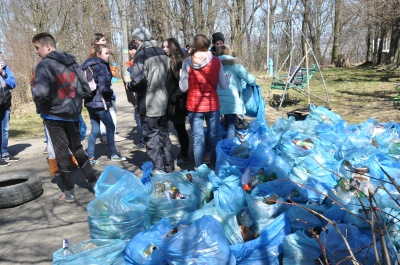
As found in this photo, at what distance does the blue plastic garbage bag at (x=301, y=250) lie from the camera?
2340mm

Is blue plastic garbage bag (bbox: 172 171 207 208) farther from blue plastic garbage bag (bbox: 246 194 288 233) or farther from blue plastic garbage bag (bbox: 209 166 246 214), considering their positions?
blue plastic garbage bag (bbox: 246 194 288 233)

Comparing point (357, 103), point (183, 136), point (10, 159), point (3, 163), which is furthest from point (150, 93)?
point (357, 103)

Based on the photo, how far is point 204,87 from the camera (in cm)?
412

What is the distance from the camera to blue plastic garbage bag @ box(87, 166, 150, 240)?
2793 millimetres

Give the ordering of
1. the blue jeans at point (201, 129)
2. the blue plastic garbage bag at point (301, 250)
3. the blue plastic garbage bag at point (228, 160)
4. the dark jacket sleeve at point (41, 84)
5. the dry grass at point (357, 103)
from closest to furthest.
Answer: the blue plastic garbage bag at point (301, 250) → the dark jacket sleeve at point (41, 84) → the blue plastic garbage bag at point (228, 160) → the blue jeans at point (201, 129) → the dry grass at point (357, 103)

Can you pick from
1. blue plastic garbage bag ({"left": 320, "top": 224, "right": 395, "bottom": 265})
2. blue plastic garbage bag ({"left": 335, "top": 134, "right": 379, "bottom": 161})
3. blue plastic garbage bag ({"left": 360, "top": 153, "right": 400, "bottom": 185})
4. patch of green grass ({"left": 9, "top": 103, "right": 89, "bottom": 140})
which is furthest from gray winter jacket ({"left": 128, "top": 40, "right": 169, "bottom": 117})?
patch of green grass ({"left": 9, "top": 103, "right": 89, "bottom": 140})

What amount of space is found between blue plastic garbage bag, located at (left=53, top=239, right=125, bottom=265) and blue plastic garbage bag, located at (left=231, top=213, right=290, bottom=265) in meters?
0.82

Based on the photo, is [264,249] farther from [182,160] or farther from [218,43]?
[218,43]

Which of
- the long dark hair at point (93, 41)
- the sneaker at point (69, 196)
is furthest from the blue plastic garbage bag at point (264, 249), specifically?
the long dark hair at point (93, 41)

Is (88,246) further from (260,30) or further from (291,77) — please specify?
(260,30)

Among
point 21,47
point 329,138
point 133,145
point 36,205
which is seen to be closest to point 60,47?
point 21,47

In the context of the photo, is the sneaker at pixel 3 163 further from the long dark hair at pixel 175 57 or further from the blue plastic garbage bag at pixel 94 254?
the blue plastic garbage bag at pixel 94 254

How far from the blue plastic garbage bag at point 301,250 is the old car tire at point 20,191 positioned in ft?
9.60

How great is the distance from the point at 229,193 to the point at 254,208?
1.16 ft
